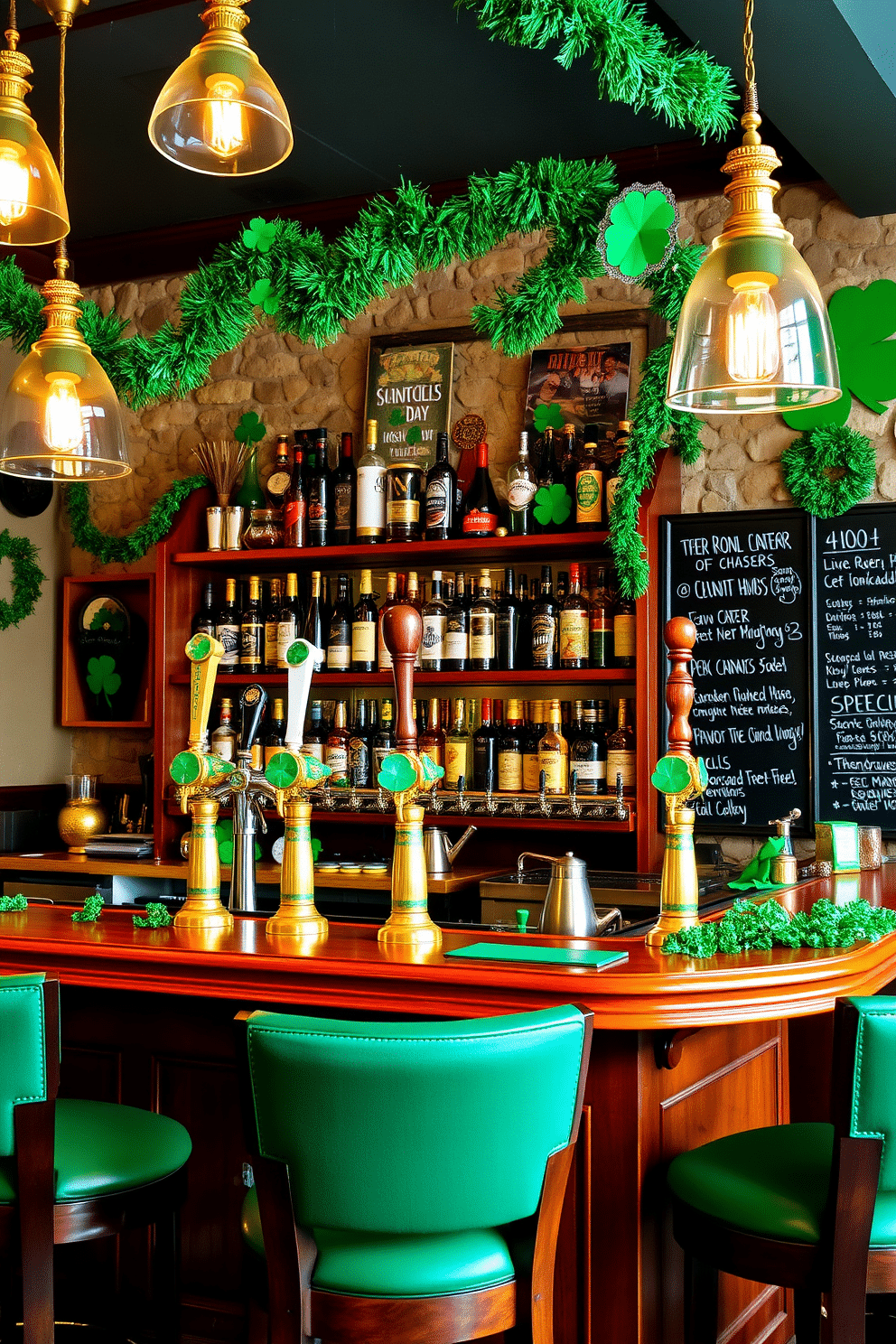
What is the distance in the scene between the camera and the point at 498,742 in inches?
165

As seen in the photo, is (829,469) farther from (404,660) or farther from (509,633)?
→ (404,660)

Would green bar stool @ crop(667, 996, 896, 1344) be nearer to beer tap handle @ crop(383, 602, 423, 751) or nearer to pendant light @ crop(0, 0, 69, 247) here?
beer tap handle @ crop(383, 602, 423, 751)

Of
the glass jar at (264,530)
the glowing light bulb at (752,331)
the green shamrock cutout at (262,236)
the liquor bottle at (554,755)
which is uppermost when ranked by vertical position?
the green shamrock cutout at (262,236)

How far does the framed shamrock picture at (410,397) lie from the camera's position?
448 cm

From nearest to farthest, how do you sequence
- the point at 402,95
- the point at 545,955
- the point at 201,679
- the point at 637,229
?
the point at 545,955 < the point at 201,679 < the point at 637,229 < the point at 402,95

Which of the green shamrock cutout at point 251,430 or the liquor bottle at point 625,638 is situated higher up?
the green shamrock cutout at point 251,430

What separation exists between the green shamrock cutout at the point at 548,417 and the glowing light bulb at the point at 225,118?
2.34 metres

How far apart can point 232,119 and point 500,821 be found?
2482mm

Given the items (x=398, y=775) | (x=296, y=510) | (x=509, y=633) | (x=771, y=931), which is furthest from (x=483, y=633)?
(x=771, y=931)

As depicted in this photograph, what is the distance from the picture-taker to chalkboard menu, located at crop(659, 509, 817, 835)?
3969 mm

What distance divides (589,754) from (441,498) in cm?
102

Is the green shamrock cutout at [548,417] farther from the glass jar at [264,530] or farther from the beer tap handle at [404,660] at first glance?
the beer tap handle at [404,660]

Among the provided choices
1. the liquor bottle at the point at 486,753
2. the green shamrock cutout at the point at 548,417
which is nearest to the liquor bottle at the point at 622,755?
the liquor bottle at the point at 486,753

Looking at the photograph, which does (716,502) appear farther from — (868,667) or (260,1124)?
(260,1124)
